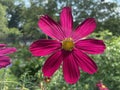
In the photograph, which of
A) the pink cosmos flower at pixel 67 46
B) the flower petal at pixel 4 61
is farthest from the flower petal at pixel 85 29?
the flower petal at pixel 4 61

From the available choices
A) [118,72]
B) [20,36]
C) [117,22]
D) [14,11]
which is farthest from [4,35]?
[118,72]

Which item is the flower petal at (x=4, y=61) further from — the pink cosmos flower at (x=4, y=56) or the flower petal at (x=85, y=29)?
the flower petal at (x=85, y=29)

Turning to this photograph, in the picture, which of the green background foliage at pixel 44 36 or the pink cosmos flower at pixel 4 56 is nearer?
the pink cosmos flower at pixel 4 56

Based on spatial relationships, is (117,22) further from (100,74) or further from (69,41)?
(69,41)

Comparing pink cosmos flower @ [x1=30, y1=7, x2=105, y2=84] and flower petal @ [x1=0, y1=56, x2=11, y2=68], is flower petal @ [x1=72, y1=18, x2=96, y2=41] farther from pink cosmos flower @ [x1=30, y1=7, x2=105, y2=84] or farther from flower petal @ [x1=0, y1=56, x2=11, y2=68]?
flower petal @ [x1=0, y1=56, x2=11, y2=68]

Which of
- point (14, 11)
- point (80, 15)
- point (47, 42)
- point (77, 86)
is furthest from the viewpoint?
point (14, 11)

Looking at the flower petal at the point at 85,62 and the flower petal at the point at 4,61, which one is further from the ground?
the flower petal at the point at 4,61

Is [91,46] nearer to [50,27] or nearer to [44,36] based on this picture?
[50,27]
